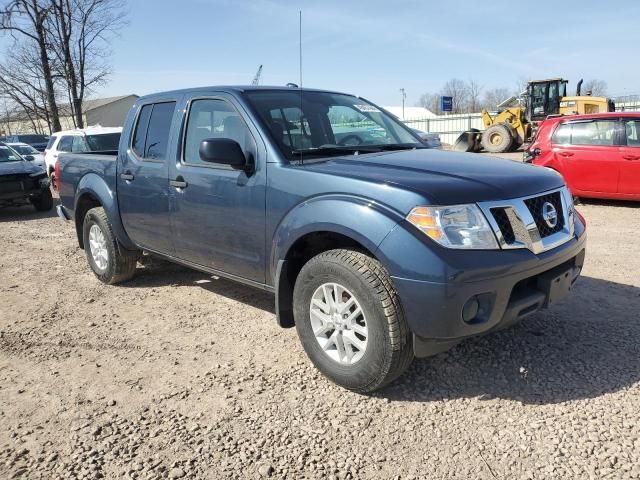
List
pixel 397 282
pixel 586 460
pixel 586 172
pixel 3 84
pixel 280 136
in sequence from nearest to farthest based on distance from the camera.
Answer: pixel 586 460 → pixel 397 282 → pixel 280 136 → pixel 586 172 → pixel 3 84

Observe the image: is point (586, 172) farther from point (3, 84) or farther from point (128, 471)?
point (3, 84)

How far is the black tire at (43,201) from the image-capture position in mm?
11477

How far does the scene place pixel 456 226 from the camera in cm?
274

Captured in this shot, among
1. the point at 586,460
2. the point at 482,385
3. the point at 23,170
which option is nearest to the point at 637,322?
the point at 482,385

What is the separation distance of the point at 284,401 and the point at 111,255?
9.95ft

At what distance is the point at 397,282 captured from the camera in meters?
2.78

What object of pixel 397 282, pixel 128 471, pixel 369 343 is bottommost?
pixel 128 471

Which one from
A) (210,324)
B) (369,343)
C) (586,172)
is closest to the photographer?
(369,343)

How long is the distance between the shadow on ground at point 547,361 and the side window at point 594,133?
5.37 metres

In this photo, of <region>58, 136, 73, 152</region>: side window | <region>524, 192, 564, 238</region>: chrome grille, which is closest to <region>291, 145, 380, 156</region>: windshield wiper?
<region>524, 192, 564, 238</region>: chrome grille

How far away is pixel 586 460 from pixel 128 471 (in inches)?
85.5

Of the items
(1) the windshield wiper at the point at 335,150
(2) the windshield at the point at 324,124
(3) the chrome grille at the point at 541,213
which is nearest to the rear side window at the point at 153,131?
(2) the windshield at the point at 324,124

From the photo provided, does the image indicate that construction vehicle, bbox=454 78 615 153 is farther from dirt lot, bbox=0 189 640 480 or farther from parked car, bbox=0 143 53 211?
dirt lot, bbox=0 189 640 480

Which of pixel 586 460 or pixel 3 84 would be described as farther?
pixel 3 84
